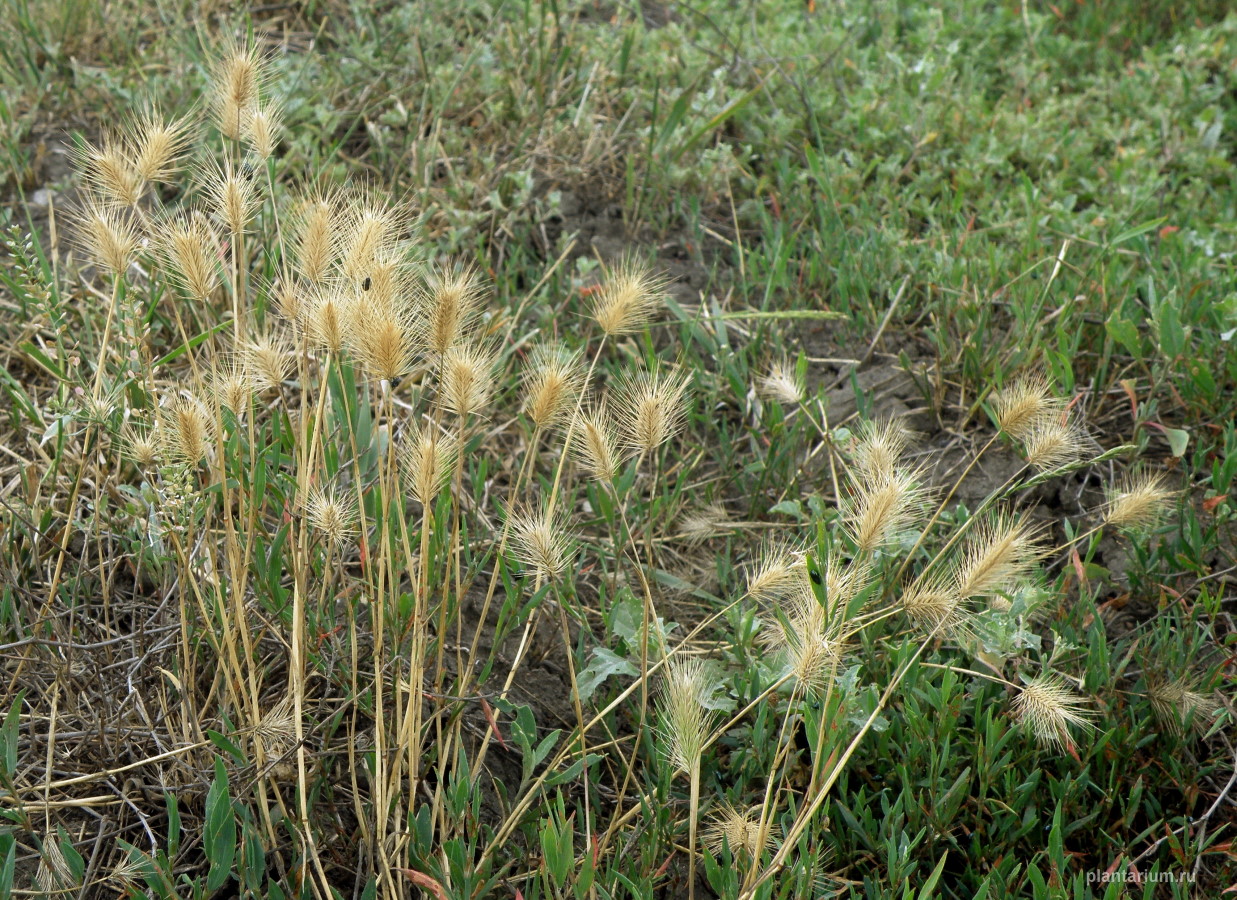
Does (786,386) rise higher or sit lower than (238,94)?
lower

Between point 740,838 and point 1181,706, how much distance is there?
3.20 ft

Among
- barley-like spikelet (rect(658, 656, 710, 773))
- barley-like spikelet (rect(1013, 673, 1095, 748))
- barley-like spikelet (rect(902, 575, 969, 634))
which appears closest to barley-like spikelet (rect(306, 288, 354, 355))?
barley-like spikelet (rect(658, 656, 710, 773))

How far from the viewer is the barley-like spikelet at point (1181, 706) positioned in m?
2.03

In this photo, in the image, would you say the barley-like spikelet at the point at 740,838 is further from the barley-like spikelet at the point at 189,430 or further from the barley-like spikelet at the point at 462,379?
the barley-like spikelet at the point at 189,430

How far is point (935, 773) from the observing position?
1917 millimetres

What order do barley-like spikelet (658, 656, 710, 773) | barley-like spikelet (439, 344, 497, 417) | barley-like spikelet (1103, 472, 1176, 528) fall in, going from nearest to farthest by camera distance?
barley-like spikelet (658, 656, 710, 773) < barley-like spikelet (439, 344, 497, 417) < barley-like spikelet (1103, 472, 1176, 528)

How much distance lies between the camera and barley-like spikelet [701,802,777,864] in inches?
60.8

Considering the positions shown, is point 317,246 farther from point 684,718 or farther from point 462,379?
point 684,718

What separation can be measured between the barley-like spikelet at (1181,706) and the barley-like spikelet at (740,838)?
0.79 m

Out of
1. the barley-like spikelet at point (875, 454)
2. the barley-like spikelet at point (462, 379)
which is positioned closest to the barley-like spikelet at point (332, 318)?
the barley-like spikelet at point (462, 379)

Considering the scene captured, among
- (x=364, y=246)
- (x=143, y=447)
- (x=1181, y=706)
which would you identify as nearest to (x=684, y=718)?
(x=364, y=246)

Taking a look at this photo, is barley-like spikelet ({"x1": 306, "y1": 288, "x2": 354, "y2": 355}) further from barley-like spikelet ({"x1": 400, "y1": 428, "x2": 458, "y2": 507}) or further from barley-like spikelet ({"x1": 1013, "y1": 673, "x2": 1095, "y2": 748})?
barley-like spikelet ({"x1": 1013, "y1": 673, "x2": 1095, "y2": 748})

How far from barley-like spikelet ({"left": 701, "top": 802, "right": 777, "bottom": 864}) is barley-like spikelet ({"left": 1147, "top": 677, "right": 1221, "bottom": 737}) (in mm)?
787

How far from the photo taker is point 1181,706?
2051 millimetres
